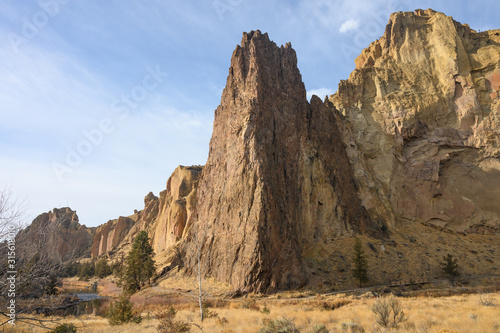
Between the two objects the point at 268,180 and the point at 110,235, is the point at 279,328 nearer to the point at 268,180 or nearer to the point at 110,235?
the point at 268,180

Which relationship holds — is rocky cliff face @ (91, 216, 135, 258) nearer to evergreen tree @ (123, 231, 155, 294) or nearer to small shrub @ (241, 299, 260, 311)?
evergreen tree @ (123, 231, 155, 294)

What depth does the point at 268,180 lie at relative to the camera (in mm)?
35750

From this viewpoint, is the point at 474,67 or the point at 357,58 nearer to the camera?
the point at 474,67

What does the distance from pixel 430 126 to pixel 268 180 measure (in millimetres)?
33045

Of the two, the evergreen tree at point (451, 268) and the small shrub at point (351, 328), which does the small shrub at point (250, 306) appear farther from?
the evergreen tree at point (451, 268)

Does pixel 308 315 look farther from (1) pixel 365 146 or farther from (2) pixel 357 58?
(2) pixel 357 58

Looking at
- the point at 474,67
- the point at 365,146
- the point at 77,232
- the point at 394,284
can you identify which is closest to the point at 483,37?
the point at 474,67

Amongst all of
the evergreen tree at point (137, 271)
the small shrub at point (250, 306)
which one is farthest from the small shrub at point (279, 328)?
the evergreen tree at point (137, 271)

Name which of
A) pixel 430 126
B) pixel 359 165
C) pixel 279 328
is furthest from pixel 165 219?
pixel 279 328

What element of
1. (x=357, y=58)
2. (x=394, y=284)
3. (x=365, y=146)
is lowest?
(x=394, y=284)

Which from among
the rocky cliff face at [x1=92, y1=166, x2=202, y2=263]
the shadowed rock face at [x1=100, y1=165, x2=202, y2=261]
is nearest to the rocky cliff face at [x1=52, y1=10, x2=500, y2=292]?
the shadowed rock face at [x1=100, y1=165, x2=202, y2=261]

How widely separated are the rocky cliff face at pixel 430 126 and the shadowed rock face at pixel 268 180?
21.3 feet

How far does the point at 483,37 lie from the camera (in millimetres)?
54156

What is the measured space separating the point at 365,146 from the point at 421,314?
4031 cm
